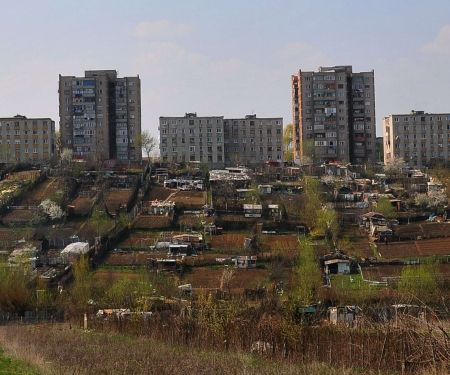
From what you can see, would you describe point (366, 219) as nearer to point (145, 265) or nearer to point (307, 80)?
point (145, 265)

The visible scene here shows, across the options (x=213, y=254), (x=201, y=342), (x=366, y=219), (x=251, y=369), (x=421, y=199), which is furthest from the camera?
(x=421, y=199)

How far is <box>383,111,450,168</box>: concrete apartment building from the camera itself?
50.0 metres

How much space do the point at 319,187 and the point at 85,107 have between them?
16.9m

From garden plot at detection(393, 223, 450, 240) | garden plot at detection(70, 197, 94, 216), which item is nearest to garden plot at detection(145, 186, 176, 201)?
garden plot at detection(70, 197, 94, 216)

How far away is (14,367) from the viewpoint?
12.7 m

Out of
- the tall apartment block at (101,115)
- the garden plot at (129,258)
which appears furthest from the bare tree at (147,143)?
the garden plot at (129,258)

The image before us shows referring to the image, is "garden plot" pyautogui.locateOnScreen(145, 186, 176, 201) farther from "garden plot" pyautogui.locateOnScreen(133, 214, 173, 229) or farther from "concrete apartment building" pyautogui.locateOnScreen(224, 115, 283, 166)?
"concrete apartment building" pyautogui.locateOnScreen(224, 115, 283, 166)

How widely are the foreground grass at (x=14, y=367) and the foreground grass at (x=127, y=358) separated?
229 mm

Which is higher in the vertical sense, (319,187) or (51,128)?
(51,128)

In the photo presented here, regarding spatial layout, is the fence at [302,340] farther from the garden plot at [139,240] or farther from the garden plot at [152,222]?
the garden plot at [152,222]

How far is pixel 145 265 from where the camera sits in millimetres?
27672

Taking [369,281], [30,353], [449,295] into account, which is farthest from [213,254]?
[30,353]

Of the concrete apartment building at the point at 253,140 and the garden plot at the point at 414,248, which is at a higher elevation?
the concrete apartment building at the point at 253,140

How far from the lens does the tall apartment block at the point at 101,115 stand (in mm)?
49156
